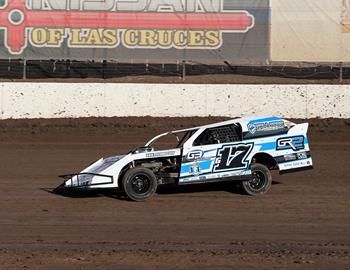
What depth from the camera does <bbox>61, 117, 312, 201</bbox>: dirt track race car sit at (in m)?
11.5

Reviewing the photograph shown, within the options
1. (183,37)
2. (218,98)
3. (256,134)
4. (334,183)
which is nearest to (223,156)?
(256,134)

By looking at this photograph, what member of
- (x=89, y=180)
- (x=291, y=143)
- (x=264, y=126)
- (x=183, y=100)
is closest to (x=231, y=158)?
(x=264, y=126)

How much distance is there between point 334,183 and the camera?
1319 cm

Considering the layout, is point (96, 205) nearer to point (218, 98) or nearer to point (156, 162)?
point (156, 162)

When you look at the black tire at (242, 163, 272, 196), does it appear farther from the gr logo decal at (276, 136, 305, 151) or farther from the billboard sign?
the billboard sign

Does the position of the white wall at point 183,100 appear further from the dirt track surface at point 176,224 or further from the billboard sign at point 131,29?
the dirt track surface at point 176,224

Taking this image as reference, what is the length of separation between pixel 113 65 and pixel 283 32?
16.4ft

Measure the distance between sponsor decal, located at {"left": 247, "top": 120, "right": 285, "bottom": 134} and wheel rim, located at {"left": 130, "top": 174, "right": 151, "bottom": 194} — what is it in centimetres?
177

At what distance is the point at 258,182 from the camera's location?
39.4ft

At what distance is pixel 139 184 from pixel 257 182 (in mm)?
1867

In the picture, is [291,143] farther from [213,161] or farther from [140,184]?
[140,184]

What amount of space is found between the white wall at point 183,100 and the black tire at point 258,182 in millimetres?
8235

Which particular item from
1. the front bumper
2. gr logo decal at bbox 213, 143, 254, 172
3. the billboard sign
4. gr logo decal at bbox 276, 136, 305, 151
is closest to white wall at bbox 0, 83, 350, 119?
the billboard sign

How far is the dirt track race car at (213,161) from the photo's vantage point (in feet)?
37.8
